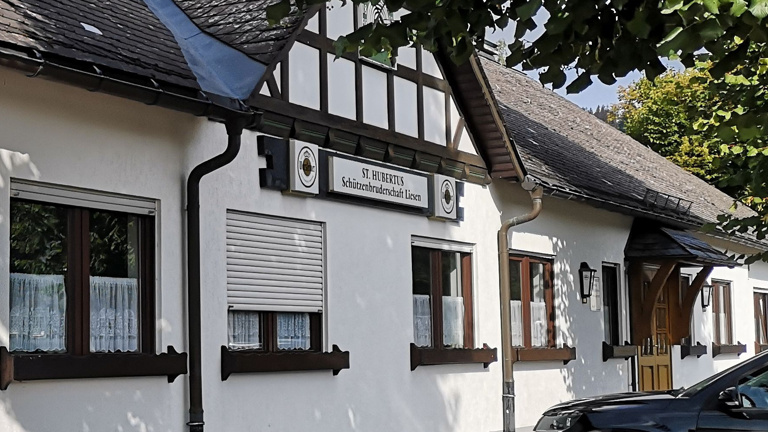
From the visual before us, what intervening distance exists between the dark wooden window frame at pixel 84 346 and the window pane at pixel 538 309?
8.21 metres

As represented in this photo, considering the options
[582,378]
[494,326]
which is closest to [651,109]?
[582,378]

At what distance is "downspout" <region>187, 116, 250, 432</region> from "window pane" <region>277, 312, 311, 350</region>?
1566mm

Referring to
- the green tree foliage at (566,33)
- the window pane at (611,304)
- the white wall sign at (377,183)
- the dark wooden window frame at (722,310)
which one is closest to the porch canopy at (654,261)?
the window pane at (611,304)

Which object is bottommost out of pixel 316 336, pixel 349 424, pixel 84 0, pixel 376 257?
pixel 349 424

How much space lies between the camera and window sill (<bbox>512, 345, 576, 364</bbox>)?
1750cm

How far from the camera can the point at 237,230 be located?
12266 mm

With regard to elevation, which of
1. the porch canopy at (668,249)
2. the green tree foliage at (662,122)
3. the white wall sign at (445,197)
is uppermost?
the green tree foliage at (662,122)

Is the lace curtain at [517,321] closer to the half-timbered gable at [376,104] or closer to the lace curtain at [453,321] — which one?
the lace curtain at [453,321]

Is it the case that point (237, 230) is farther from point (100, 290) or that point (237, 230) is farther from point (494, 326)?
point (494, 326)

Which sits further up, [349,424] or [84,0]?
[84,0]

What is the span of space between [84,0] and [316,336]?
169 inches

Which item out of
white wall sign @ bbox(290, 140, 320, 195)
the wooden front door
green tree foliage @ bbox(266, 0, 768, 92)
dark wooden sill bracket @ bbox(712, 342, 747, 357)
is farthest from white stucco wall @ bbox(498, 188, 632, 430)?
green tree foliage @ bbox(266, 0, 768, 92)

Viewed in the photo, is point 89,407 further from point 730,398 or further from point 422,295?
point 422,295

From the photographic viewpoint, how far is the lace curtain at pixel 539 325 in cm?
1834
